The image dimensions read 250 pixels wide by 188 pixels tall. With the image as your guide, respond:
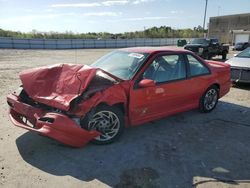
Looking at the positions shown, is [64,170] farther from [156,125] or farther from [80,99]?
[156,125]

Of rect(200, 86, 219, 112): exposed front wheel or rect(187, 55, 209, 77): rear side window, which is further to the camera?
rect(200, 86, 219, 112): exposed front wheel

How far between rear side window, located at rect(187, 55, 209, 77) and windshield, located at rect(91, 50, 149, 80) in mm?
1252

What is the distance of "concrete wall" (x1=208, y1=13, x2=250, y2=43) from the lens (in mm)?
49688

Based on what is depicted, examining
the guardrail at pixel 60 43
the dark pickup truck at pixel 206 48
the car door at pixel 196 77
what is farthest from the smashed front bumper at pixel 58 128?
the guardrail at pixel 60 43

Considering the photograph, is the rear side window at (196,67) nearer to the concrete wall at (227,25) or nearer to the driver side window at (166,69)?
the driver side window at (166,69)

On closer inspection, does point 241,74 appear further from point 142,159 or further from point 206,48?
point 206,48

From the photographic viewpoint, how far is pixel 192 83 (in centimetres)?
550

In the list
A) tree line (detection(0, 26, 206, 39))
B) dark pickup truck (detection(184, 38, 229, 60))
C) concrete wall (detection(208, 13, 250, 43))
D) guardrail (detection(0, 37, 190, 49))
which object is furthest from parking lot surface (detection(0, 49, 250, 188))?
concrete wall (detection(208, 13, 250, 43))

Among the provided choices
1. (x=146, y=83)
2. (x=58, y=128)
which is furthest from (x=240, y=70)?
(x=58, y=128)

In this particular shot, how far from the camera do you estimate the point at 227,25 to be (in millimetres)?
52594

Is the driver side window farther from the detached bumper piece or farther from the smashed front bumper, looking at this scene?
the detached bumper piece

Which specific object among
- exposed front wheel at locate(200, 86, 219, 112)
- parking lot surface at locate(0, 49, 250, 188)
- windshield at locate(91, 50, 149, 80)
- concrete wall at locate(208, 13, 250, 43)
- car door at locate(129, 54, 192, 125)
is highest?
concrete wall at locate(208, 13, 250, 43)

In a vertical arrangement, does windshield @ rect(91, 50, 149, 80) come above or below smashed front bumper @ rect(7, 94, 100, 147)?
above

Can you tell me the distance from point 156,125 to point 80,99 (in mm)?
1976
